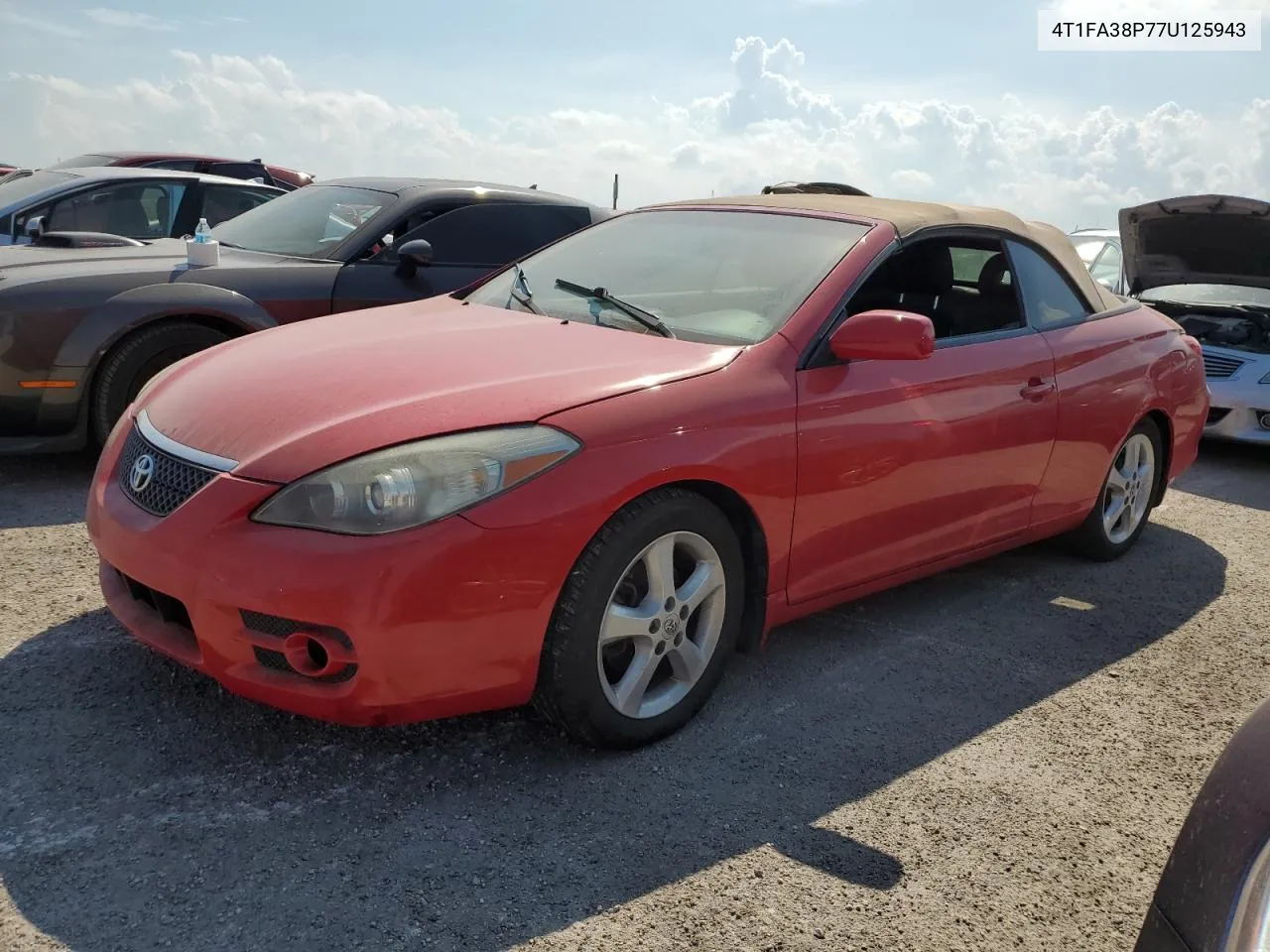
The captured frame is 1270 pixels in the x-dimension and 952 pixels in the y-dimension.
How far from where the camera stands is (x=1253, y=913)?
1.62m

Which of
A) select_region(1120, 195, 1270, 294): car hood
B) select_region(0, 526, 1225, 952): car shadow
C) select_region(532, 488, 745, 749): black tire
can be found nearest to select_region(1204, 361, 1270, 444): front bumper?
select_region(1120, 195, 1270, 294): car hood

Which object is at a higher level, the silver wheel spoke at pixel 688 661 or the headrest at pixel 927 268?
the headrest at pixel 927 268

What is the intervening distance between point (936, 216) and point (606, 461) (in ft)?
6.33

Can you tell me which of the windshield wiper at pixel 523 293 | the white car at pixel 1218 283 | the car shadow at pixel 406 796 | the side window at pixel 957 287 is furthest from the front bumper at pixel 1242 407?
the windshield wiper at pixel 523 293

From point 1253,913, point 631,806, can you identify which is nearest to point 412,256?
point 631,806

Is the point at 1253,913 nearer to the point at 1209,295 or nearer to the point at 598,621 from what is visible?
the point at 598,621

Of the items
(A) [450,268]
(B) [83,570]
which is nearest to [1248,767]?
(B) [83,570]

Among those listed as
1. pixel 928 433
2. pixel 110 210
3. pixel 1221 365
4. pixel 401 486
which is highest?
pixel 110 210

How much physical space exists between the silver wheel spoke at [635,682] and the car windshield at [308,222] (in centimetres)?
368

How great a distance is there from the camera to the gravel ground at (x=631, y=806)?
2.41 meters

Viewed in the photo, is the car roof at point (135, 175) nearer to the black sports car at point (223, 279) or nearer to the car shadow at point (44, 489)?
the black sports car at point (223, 279)

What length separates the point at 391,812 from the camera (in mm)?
2752

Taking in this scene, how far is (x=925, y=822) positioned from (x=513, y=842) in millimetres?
996

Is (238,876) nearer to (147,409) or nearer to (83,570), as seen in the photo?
(147,409)
